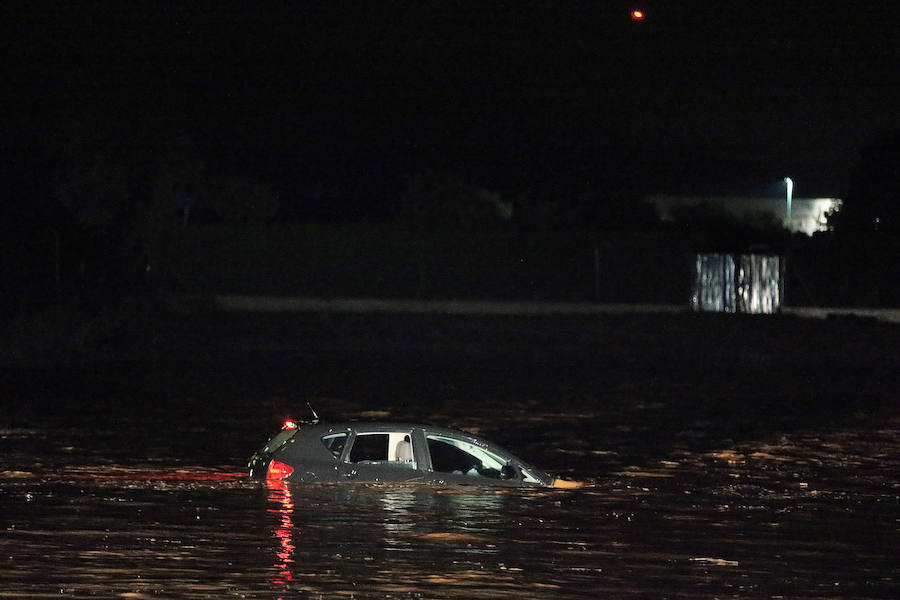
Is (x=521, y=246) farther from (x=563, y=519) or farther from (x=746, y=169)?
(x=563, y=519)

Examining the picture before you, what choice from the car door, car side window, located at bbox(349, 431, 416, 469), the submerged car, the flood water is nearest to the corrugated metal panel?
the flood water

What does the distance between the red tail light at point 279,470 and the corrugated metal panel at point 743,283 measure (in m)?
31.1

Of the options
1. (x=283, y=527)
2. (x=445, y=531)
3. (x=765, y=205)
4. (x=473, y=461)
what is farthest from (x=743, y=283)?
(x=283, y=527)

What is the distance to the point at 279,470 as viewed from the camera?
55.1 ft

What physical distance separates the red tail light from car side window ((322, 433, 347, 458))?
0.51 m

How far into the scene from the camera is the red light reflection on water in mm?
13000

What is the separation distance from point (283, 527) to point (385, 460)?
2.48m

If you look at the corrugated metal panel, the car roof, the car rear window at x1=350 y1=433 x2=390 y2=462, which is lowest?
the car rear window at x1=350 y1=433 x2=390 y2=462

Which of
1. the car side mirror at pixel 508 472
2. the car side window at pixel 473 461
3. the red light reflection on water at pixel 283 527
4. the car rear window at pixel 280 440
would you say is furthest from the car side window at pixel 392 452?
the car side mirror at pixel 508 472

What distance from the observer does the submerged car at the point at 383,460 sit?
1680 cm

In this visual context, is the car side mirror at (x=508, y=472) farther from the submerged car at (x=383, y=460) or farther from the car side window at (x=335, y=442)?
the car side window at (x=335, y=442)

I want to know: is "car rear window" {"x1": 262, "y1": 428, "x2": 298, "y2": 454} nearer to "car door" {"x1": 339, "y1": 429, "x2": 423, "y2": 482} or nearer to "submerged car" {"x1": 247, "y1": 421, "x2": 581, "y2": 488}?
"submerged car" {"x1": 247, "y1": 421, "x2": 581, "y2": 488}

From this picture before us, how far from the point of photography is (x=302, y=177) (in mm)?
77000

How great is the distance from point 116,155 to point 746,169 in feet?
110
